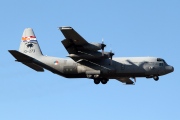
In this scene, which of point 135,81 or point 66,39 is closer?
point 66,39

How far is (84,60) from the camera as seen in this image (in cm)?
5759

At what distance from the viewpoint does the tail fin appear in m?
60.8

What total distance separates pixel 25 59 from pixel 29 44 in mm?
4334

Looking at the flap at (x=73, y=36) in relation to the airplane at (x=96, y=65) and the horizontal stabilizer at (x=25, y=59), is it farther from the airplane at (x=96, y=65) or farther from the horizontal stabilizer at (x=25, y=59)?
the horizontal stabilizer at (x=25, y=59)

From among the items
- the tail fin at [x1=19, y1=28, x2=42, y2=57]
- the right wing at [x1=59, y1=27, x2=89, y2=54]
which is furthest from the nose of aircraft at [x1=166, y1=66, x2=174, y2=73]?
the tail fin at [x1=19, y1=28, x2=42, y2=57]

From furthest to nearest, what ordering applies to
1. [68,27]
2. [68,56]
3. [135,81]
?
1. [135,81]
2. [68,56]
3. [68,27]

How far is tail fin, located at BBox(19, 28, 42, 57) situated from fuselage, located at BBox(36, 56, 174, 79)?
333 cm

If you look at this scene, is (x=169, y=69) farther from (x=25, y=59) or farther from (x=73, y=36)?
(x=25, y=59)

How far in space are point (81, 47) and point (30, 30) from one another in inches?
387

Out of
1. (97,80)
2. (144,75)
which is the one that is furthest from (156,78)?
(97,80)

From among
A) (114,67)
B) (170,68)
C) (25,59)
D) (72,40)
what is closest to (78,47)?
(72,40)

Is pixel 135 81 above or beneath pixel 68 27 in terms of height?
beneath

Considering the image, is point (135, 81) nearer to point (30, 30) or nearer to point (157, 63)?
point (157, 63)

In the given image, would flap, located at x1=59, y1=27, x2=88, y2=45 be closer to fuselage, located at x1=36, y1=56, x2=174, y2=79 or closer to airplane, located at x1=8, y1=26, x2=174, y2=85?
airplane, located at x1=8, y1=26, x2=174, y2=85
